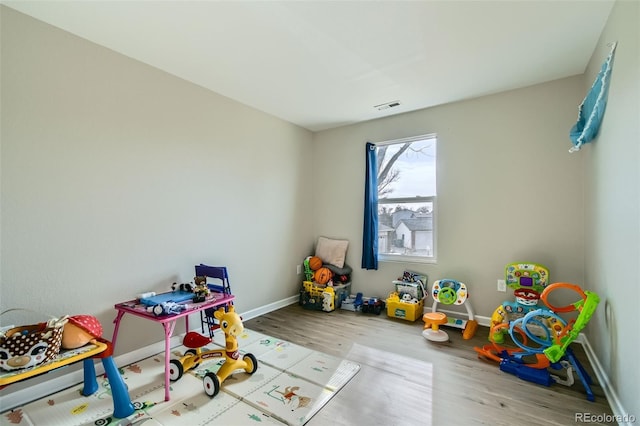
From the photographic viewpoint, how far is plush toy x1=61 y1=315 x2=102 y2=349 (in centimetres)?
164

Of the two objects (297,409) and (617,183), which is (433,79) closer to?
(617,183)

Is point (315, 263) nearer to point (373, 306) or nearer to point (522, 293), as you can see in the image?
point (373, 306)

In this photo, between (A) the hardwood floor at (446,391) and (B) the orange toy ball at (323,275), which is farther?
(B) the orange toy ball at (323,275)

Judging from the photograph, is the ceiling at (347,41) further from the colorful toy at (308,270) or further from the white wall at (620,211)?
the colorful toy at (308,270)

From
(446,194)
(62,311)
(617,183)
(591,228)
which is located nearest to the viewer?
(617,183)

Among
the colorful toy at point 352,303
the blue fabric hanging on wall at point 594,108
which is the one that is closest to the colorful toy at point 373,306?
the colorful toy at point 352,303

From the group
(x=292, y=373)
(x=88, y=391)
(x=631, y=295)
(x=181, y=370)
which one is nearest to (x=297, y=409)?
(x=292, y=373)

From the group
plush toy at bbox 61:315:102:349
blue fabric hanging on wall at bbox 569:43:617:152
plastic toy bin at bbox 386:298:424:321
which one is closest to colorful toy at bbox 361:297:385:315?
plastic toy bin at bbox 386:298:424:321

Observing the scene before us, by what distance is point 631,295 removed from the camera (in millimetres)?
1487

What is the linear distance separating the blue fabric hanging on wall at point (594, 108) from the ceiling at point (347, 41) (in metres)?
0.38

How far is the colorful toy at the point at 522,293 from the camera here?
257 cm

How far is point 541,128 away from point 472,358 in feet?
7.31

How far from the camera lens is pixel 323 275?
374 cm

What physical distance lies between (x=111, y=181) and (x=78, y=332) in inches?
43.3
